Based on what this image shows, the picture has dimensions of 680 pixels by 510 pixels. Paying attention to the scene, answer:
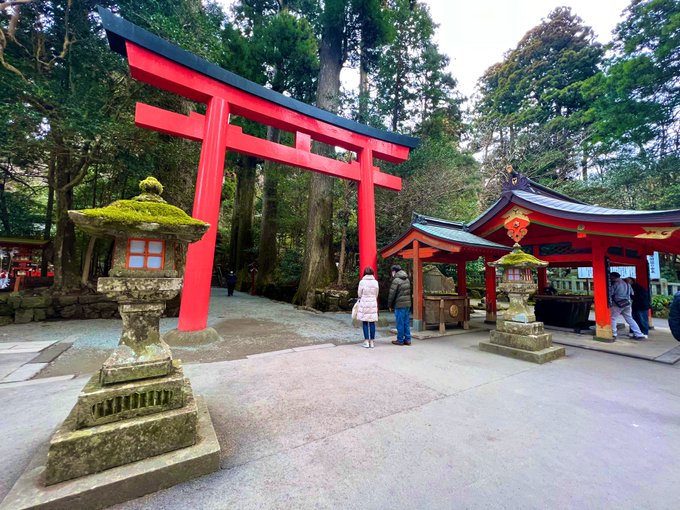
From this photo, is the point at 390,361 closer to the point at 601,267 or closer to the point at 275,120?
the point at 601,267

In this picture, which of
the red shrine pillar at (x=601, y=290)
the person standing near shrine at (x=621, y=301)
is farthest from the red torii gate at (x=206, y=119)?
the person standing near shrine at (x=621, y=301)

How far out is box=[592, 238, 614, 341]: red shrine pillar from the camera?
19.2 feet

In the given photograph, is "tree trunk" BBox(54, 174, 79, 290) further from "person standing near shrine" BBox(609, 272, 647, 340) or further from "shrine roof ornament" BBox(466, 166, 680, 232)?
"person standing near shrine" BBox(609, 272, 647, 340)

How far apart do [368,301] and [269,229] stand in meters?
10.4

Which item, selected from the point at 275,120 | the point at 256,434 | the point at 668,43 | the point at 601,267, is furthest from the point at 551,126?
the point at 256,434

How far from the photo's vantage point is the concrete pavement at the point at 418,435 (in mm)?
1763

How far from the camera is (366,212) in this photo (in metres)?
7.66

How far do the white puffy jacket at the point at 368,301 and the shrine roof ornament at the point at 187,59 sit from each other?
166 inches

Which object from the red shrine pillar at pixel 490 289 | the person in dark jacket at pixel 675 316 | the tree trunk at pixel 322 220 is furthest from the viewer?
the tree trunk at pixel 322 220

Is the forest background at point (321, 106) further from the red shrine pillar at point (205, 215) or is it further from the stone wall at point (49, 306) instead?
the red shrine pillar at point (205, 215)

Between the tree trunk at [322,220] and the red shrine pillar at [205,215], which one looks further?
the tree trunk at [322,220]

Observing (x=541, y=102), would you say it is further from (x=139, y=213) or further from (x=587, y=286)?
(x=139, y=213)

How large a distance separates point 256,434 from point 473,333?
5992mm

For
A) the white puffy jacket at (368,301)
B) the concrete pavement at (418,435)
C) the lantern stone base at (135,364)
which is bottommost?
the concrete pavement at (418,435)
